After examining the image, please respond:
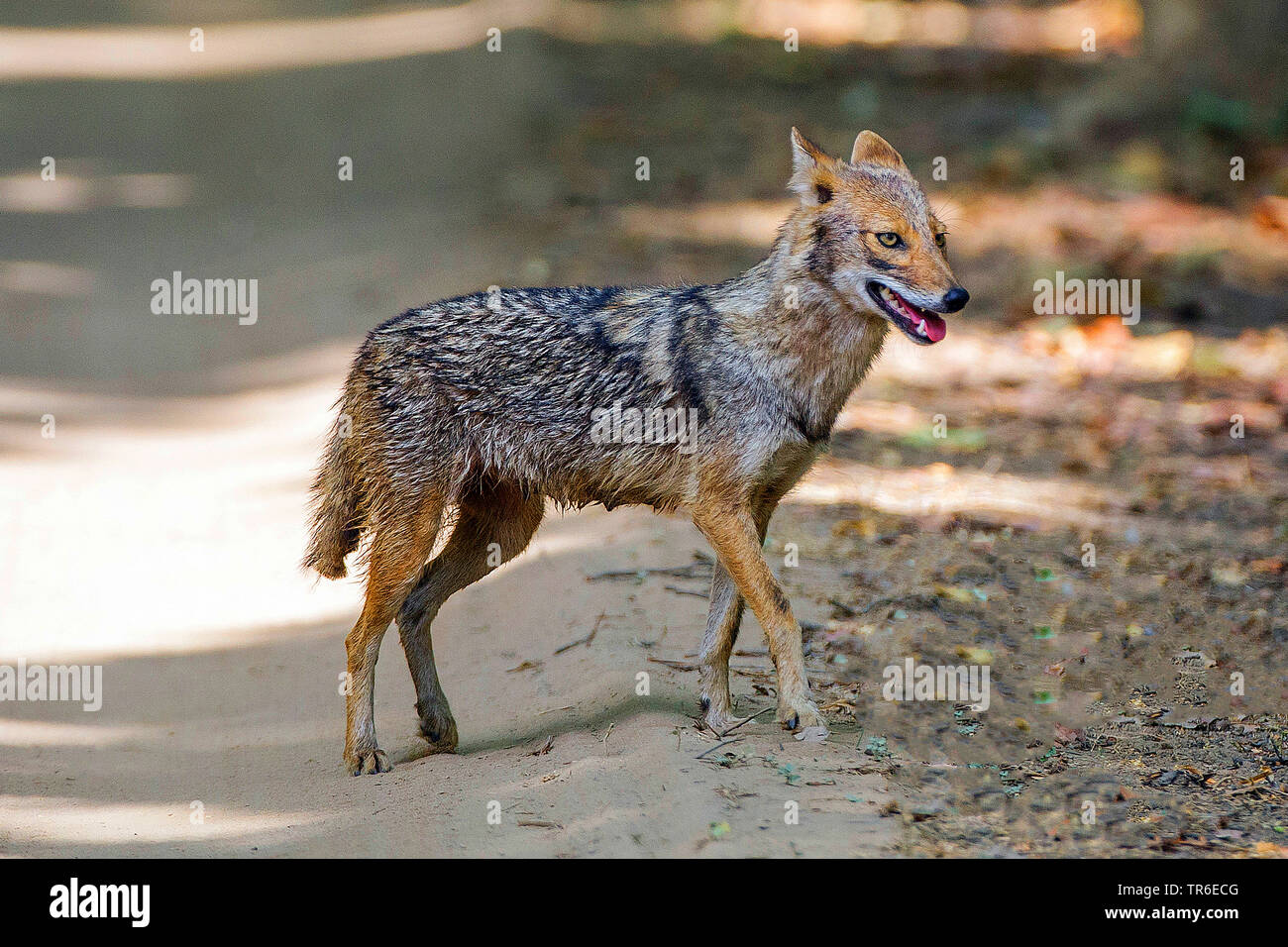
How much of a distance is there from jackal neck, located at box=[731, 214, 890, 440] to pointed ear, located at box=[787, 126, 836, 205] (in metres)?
0.12

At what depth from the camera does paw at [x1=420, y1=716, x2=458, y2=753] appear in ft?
23.4

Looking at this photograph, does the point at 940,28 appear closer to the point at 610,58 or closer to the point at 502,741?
the point at 610,58

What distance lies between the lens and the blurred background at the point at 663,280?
8047 millimetres

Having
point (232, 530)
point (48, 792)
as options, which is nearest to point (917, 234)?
point (48, 792)

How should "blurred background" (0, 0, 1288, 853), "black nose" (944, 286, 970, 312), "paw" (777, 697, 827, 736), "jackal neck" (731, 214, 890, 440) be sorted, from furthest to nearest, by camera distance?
"blurred background" (0, 0, 1288, 853)
"jackal neck" (731, 214, 890, 440)
"paw" (777, 697, 827, 736)
"black nose" (944, 286, 970, 312)

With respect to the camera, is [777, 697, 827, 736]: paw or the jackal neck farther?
the jackal neck

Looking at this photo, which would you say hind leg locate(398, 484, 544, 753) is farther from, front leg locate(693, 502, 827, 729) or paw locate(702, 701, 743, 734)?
paw locate(702, 701, 743, 734)

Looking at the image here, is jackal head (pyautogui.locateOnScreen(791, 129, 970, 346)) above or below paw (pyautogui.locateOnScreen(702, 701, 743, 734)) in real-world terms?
above

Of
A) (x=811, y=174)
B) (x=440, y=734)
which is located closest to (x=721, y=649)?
(x=440, y=734)

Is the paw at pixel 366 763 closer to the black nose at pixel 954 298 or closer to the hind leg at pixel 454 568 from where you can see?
the hind leg at pixel 454 568

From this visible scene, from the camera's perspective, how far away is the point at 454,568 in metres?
7.39

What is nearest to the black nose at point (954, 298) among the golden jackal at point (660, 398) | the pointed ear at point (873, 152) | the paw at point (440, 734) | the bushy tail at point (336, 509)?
Answer: the golden jackal at point (660, 398)

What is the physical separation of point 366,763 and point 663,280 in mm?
8365

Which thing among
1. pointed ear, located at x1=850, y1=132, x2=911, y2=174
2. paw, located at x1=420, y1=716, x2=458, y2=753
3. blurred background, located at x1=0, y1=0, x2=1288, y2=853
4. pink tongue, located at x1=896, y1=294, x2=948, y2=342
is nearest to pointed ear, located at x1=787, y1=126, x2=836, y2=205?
pointed ear, located at x1=850, y1=132, x2=911, y2=174
